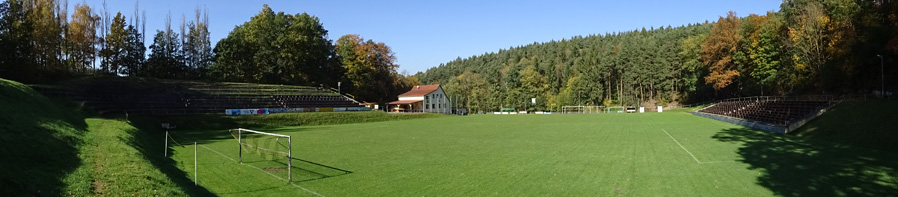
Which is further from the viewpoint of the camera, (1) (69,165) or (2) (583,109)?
(2) (583,109)

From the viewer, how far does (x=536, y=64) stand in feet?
354

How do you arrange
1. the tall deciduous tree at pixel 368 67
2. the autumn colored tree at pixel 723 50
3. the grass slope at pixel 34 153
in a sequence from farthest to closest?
the tall deciduous tree at pixel 368 67 < the autumn colored tree at pixel 723 50 < the grass slope at pixel 34 153

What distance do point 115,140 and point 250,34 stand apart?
52.6 metres

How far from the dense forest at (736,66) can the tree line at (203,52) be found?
3791cm

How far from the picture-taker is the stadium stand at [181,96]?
35938 millimetres

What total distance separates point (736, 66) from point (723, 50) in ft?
8.61

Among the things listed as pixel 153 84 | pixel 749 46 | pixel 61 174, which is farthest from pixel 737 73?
pixel 153 84

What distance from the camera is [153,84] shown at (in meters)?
48.6

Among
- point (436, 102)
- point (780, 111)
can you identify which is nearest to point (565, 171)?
point (780, 111)

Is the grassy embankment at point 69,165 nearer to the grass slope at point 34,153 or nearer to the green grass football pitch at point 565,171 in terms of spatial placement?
the grass slope at point 34,153

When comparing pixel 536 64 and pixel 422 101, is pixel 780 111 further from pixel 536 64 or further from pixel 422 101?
pixel 536 64

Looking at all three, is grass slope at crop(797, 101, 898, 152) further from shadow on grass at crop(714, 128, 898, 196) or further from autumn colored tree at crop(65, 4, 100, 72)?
autumn colored tree at crop(65, 4, 100, 72)

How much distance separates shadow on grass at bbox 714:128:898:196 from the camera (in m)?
9.38

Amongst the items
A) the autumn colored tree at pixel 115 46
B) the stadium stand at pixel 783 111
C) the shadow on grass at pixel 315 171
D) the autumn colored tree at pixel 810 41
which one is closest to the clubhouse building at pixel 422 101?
the autumn colored tree at pixel 115 46
